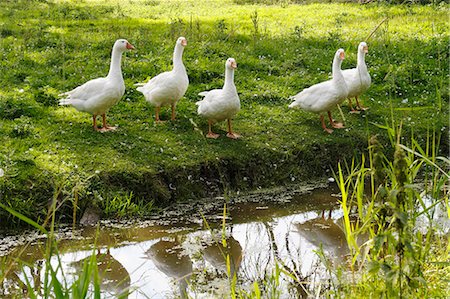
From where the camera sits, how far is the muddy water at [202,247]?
634 cm

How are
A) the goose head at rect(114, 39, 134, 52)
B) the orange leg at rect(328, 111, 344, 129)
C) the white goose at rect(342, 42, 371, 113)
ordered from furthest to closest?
the white goose at rect(342, 42, 371, 113)
the orange leg at rect(328, 111, 344, 129)
the goose head at rect(114, 39, 134, 52)

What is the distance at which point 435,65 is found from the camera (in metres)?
12.8

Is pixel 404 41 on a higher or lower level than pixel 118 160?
higher

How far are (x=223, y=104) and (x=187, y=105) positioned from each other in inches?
54.5

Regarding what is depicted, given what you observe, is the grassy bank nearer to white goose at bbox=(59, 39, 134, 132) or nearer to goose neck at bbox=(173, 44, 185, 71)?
white goose at bbox=(59, 39, 134, 132)

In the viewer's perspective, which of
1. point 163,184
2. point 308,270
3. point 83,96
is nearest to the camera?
point 308,270

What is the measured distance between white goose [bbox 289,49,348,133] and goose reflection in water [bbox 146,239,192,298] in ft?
11.8

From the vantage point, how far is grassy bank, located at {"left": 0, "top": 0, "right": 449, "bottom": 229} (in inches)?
334

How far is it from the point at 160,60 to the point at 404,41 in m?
5.38

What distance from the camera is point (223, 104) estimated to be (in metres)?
9.53

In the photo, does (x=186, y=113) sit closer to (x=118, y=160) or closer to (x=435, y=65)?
(x=118, y=160)

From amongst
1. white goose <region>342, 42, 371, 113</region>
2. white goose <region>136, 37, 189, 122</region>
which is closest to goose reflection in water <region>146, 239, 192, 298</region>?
white goose <region>136, 37, 189, 122</region>

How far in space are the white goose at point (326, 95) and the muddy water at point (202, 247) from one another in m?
1.53

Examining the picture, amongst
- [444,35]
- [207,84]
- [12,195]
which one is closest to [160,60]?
[207,84]
